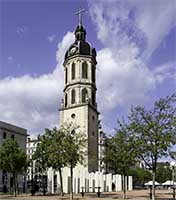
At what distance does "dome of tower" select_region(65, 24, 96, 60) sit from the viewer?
77.2 metres

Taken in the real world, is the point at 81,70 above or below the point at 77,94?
above

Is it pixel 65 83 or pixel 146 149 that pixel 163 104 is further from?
pixel 65 83

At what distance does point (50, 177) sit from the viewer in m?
64.3

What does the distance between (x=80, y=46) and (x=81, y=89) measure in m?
9.41

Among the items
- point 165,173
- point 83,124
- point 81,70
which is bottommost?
point 165,173

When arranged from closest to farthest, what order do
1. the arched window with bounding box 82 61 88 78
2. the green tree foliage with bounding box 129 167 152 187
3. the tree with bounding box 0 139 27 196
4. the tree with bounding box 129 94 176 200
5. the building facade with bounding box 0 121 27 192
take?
the tree with bounding box 129 94 176 200 < the tree with bounding box 0 139 27 196 < the building facade with bounding box 0 121 27 192 < the arched window with bounding box 82 61 88 78 < the green tree foliage with bounding box 129 167 152 187

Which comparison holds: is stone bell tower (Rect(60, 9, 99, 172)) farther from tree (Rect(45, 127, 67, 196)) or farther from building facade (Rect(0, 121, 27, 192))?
tree (Rect(45, 127, 67, 196))

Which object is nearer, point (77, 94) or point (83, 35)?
point (77, 94)

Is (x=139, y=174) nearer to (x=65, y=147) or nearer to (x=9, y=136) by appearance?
(x=9, y=136)

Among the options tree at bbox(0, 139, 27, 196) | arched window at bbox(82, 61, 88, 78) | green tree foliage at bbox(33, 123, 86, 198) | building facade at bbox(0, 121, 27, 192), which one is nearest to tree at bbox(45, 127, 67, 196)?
green tree foliage at bbox(33, 123, 86, 198)

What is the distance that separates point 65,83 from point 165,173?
42.9 m

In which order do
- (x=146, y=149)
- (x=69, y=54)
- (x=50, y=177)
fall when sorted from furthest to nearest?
(x=69, y=54), (x=50, y=177), (x=146, y=149)

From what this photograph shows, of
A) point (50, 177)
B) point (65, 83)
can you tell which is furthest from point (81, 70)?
point (50, 177)

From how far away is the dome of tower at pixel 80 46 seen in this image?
77.2 meters
